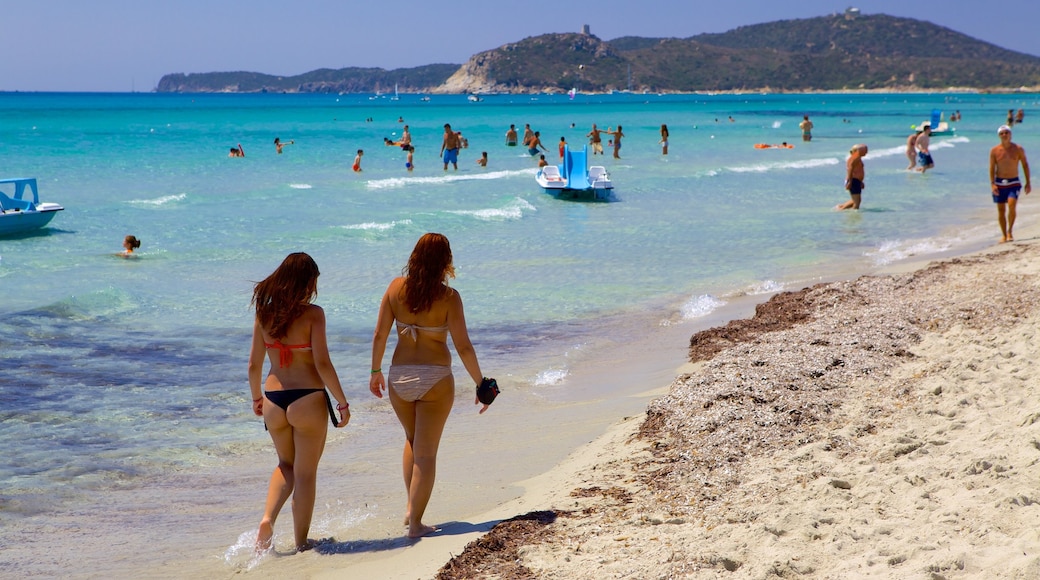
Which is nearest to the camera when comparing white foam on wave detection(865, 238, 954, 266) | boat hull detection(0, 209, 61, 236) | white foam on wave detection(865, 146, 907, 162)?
white foam on wave detection(865, 238, 954, 266)

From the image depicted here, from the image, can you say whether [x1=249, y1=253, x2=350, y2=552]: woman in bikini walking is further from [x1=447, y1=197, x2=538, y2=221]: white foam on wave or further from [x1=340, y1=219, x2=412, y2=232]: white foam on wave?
[x1=447, y1=197, x2=538, y2=221]: white foam on wave

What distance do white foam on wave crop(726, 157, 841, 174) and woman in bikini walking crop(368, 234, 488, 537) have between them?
2693 centimetres

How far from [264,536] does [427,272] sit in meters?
1.46

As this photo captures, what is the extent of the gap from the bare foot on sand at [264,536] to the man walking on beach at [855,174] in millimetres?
15996

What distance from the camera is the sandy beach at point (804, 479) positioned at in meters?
3.46

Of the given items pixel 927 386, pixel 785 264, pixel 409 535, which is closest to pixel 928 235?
pixel 785 264

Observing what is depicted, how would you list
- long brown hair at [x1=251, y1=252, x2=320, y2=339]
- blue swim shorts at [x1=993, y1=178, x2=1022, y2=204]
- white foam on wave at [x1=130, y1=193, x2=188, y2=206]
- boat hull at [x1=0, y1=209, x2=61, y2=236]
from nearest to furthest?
1. long brown hair at [x1=251, y1=252, x2=320, y2=339]
2. blue swim shorts at [x1=993, y1=178, x2=1022, y2=204]
3. boat hull at [x1=0, y1=209, x2=61, y2=236]
4. white foam on wave at [x1=130, y1=193, x2=188, y2=206]

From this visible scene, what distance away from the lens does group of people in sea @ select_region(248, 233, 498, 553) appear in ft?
13.6

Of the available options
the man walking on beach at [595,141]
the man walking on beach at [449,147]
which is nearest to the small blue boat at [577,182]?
the man walking on beach at [449,147]

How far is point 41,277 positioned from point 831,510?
39.8ft

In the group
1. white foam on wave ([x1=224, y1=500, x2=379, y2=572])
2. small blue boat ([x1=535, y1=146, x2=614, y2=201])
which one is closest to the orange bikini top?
white foam on wave ([x1=224, y1=500, x2=379, y2=572])

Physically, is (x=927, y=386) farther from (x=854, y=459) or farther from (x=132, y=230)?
(x=132, y=230)

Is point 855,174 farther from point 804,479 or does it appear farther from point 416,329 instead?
point 416,329

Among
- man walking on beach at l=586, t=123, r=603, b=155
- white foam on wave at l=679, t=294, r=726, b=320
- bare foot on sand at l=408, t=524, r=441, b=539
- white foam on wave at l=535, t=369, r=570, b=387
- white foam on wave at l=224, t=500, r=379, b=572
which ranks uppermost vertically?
man walking on beach at l=586, t=123, r=603, b=155
